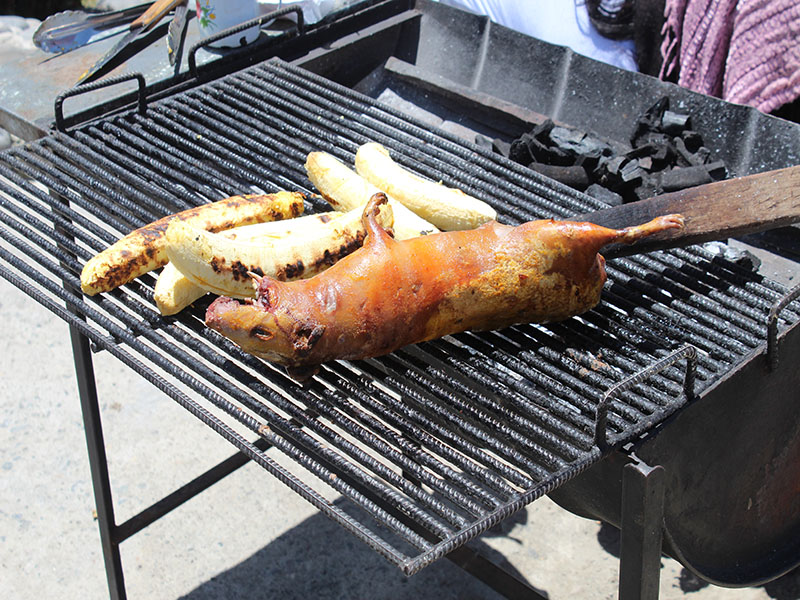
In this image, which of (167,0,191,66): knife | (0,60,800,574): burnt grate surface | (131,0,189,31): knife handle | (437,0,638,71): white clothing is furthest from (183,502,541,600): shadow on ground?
(437,0,638,71): white clothing

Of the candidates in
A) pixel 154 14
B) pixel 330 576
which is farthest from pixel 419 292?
pixel 154 14

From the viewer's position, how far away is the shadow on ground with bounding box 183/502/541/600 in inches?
148

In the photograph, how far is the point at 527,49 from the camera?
13.6ft

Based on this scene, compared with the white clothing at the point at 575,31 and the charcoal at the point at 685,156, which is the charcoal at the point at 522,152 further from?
the white clothing at the point at 575,31

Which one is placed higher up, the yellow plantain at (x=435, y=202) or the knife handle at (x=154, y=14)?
the yellow plantain at (x=435, y=202)

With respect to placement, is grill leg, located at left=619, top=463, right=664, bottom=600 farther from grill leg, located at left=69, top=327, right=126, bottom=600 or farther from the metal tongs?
the metal tongs

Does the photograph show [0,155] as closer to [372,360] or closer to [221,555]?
[372,360]

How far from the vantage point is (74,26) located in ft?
13.8

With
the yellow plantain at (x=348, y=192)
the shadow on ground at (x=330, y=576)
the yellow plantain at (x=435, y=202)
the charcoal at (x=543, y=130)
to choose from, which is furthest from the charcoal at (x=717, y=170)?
the shadow on ground at (x=330, y=576)

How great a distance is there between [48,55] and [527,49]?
229cm

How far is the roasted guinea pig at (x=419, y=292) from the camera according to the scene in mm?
1953

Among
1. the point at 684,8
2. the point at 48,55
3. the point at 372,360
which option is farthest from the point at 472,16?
the point at 372,360

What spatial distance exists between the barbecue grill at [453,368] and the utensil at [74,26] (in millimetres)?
1045

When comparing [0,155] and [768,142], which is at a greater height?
[768,142]
